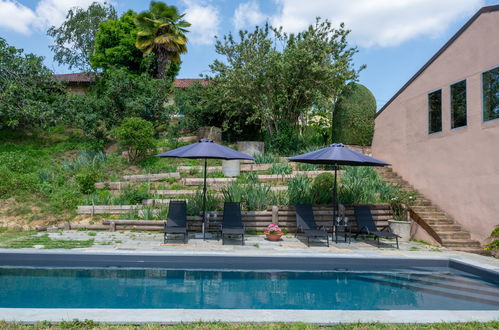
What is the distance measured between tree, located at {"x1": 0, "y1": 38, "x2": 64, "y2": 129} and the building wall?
51.9 feet

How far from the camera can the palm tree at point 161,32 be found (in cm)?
1936

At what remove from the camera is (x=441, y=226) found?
28.0 feet

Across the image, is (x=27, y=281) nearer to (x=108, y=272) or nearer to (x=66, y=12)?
(x=108, y=272)

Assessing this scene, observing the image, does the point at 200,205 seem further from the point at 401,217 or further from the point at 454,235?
the point at 454,235

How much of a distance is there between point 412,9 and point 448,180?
19.4 ft

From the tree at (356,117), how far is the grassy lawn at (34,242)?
35.2 feet

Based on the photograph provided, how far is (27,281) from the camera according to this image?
215 inches

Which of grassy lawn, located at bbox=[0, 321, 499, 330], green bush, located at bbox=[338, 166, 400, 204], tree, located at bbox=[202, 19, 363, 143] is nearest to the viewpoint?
grassy lawn, located at bbox=[0, 321, 499, 330]

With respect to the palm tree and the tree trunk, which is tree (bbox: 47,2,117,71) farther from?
the tree trunk

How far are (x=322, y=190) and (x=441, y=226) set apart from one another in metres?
3.31

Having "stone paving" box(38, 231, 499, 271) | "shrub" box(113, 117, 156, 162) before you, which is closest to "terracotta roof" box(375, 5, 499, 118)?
"stone paving" box(38, 231, 499, 271)

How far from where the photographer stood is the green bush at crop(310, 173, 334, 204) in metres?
9.71

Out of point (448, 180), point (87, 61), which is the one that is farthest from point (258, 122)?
point (87, 61)

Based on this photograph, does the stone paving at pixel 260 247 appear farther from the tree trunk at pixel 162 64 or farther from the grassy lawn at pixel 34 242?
the tree trunk at pixel 162 64
